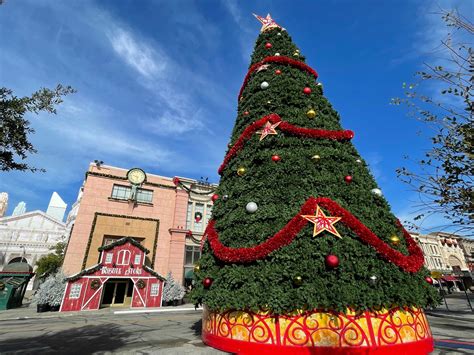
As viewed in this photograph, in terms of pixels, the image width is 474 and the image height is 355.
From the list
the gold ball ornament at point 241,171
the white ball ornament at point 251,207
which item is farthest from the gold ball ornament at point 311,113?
the white ball ornament at point 251,207

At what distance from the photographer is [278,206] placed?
17.0ft

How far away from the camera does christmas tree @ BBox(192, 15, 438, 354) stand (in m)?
4.14

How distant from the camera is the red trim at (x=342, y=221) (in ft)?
14.8

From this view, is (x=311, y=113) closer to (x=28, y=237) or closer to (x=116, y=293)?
(x=116, y=293)

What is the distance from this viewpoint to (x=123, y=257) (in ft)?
56.6

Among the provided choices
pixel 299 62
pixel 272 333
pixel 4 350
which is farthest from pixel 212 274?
pixel 299 62

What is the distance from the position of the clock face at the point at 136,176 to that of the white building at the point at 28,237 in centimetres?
2453

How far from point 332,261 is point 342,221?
0.89 metres

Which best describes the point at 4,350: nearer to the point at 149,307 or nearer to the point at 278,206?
the point at 278,206

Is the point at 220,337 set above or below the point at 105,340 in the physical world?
above

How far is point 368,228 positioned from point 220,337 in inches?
146

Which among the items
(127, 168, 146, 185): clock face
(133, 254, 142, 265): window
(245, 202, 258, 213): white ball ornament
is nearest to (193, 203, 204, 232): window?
(127, 168, 146, 185): clock face

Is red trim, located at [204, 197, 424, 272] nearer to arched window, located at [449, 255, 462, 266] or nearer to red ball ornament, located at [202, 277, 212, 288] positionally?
red ball ornament, located at [202, 277, 212, 288]

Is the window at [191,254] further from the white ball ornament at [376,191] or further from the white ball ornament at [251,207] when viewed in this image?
the white ball ornament at [376,191]
